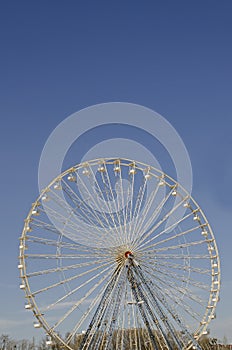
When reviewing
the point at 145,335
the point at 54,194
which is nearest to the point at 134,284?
the point at 145,335

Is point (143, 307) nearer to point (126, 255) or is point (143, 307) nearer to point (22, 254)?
point (126, 255)

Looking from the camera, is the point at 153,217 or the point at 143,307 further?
the point at 153,217

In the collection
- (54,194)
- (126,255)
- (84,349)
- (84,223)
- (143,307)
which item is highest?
(54,194)

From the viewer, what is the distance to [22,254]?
A: 32781mm

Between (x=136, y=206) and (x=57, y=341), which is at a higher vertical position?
(x=136, y=206)

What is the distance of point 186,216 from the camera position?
117ft

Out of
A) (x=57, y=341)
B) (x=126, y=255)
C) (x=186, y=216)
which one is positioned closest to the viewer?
(x=57, y=341)

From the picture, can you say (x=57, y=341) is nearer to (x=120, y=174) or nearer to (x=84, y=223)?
(x=84, y=223)

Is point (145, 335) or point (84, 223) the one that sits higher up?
point (84, 223)

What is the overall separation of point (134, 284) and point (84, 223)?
5.25m

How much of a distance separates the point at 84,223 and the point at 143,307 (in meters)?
6.61

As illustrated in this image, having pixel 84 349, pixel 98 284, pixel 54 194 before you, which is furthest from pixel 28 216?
pixel 84 349

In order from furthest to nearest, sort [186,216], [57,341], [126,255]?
[186,216] < [126,255] < [57,341]

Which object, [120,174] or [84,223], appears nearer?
[84,223]
